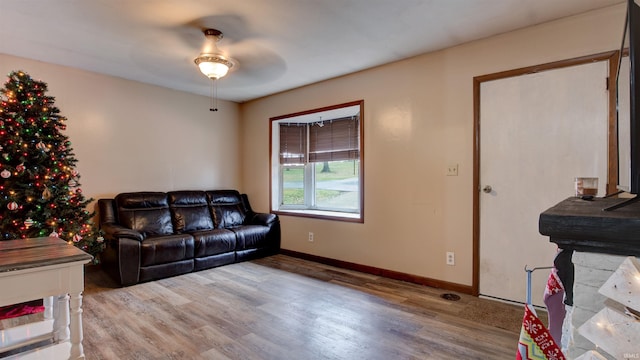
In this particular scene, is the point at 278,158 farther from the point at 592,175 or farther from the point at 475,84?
the point at 592,175

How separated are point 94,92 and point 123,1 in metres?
2.10

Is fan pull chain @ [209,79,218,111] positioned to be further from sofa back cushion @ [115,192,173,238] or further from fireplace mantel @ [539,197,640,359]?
fireplace mantel @ [539,197,640,359]

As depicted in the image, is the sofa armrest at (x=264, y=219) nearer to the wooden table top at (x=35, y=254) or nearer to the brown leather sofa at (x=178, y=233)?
the brown leather sofa at (x=178, y=233)

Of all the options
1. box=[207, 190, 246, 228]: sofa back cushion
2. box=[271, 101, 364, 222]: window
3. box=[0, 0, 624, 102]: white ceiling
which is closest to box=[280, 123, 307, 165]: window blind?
box=[271, 101, 364, 222]: window

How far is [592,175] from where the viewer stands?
2.47 m

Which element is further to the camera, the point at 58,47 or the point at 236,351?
the point at 58,47

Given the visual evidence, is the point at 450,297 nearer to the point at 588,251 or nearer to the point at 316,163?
the point at 588,251

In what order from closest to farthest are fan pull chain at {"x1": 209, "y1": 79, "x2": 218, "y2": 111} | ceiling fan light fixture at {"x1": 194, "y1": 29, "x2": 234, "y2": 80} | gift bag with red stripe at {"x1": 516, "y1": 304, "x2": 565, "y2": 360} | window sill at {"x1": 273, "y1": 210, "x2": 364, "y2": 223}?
gift bag with red stripe at {"x1": 516, "y1": 304, "x2": 565, "y2": 360}, ceiling fan light fixture at {"x1": 194, "y1": 29, "x2": 234, "y2": 80}, window sill at {"x1": 273, "y1": 210, "x2": 364, "y2": 223}, fan pull chain at {"x1": 209, "y1": 79, "x2": 218, "y2": 111}

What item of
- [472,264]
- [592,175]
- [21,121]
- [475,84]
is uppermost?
[475,84]

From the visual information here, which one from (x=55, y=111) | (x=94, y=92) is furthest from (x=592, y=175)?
(x=94, y=92)

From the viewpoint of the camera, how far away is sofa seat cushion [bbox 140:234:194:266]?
3463 mm

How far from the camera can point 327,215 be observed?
4344 millimetres

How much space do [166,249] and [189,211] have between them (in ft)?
3.06

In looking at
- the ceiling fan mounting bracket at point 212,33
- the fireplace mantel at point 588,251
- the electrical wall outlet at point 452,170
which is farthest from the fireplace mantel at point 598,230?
the ceiling fan mounting bracket at point 212,33
